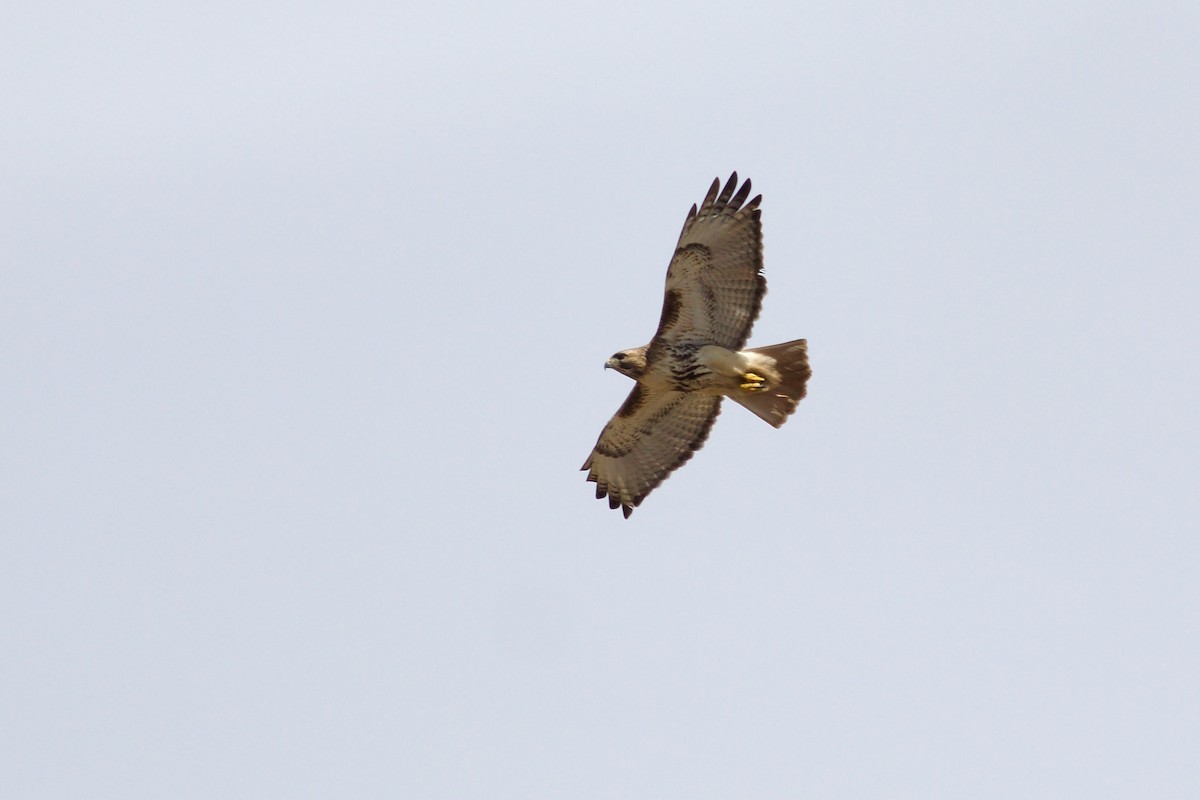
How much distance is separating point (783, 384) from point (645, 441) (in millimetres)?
1863

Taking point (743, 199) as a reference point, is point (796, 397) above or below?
below

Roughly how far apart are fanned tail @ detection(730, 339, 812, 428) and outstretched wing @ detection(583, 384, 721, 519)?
0.88 meters

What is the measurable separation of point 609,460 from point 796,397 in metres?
2.34

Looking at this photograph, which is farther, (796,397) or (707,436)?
(707,436)

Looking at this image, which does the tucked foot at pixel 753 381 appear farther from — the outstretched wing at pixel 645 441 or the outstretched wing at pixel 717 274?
the outstretched wing at pixel 645 441

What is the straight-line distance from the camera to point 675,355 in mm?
17250

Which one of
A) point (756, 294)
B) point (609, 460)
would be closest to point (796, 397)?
point (756, 294)

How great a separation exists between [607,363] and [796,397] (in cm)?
174

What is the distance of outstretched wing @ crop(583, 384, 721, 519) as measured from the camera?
18.1 m

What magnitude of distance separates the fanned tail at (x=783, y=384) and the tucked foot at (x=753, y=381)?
4 centimetres

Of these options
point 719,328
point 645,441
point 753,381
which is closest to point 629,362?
point 719,328

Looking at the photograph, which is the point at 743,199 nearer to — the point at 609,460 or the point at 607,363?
the point at 607,363

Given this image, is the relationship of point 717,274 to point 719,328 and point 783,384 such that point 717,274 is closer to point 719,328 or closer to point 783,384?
point 719,328

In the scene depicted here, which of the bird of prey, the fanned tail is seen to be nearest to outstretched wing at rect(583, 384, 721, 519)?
the bird of prey
